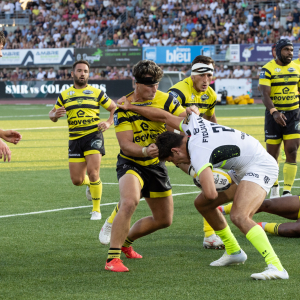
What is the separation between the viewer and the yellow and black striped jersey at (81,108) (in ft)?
28.3

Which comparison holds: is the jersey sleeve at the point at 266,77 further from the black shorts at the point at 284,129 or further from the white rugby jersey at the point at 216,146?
the white rugby jersey at the point at 216,146

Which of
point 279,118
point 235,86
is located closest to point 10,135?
point 279,118

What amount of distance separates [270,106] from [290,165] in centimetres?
106

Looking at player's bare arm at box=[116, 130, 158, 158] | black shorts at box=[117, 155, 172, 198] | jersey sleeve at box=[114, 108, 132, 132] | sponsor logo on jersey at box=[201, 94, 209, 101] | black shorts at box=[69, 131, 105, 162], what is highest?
sponsor logo on jersey at box=[201, 94, 209, 101]

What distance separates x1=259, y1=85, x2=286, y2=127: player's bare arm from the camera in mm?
9102

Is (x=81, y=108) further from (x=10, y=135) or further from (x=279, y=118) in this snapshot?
(x=279, y=118)

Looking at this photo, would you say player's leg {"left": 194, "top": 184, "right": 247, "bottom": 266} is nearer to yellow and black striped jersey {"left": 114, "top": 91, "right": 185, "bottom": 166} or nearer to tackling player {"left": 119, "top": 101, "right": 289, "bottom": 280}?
tackling player {"left": 119, "top": 101, "right": 289, "bottom": 280}

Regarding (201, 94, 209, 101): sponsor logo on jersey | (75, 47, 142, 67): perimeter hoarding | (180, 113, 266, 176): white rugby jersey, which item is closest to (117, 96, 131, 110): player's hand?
(180, 113, 266, 176): white rugby jersey

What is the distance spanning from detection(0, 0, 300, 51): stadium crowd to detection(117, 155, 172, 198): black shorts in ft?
116

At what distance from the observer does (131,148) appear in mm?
5449

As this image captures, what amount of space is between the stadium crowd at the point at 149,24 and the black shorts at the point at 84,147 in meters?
32.7

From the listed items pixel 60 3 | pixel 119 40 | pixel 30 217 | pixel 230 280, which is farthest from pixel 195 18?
pixel 230 280

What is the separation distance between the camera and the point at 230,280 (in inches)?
197

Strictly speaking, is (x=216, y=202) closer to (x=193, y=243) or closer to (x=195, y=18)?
(x=193, y=243)
